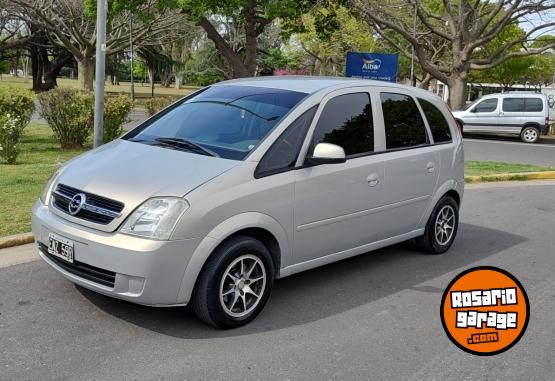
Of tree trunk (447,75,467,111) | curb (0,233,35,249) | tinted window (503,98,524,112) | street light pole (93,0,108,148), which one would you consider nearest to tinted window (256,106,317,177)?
curb (0,233,35,249)

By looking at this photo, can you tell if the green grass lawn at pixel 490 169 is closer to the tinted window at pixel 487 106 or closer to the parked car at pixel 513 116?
the parked car at pixel 513 116

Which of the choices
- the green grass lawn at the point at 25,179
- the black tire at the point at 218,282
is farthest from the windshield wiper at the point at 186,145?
the green grass lawn at the point at 25,179

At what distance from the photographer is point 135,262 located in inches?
147

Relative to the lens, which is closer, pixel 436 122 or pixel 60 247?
pixel 60 247

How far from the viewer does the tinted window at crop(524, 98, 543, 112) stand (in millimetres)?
22172

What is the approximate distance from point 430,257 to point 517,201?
411 centimetres

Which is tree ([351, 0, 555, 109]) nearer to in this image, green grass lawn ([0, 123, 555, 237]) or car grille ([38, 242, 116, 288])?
green grass lawn ([0, 123, 555, 237])

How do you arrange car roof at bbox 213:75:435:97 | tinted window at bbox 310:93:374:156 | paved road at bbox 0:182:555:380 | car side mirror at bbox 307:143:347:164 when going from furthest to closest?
car roof at bbox 213:75:435:97 → tinted window at bbox 310:93:374:156 → car side mirror at bbox 307:143:347:164 → paved road at bbox 0:182:555:380

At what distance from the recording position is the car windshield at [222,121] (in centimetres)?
453

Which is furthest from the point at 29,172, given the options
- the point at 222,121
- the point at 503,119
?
the point at 503,119

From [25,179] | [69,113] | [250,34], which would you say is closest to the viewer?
[25,179]

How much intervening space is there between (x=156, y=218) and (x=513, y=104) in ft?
69.4

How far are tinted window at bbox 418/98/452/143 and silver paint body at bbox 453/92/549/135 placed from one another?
17338 mm

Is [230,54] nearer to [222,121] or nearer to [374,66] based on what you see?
[374,66]
